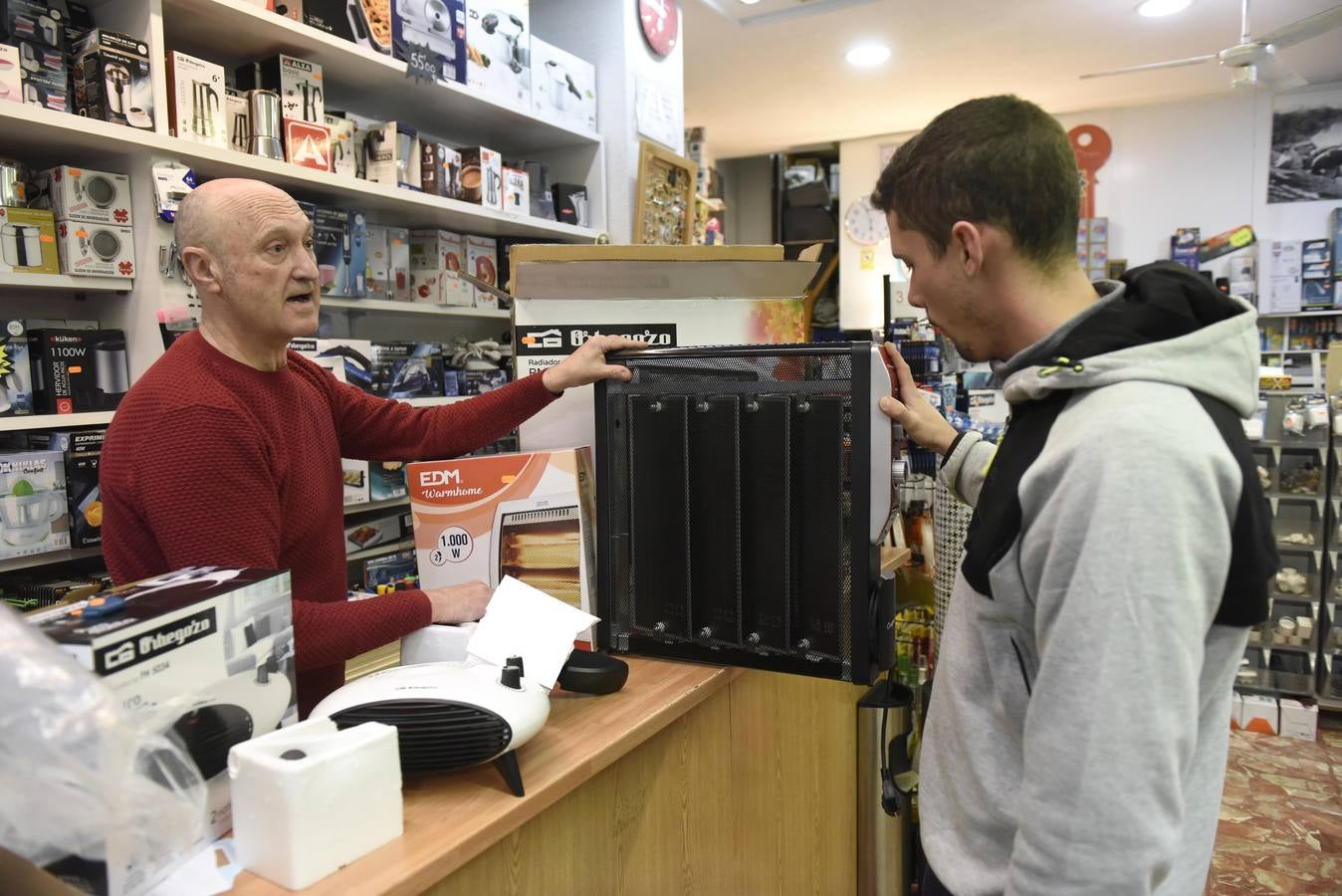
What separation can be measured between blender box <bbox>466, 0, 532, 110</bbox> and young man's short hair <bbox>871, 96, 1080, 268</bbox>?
7.80 feet

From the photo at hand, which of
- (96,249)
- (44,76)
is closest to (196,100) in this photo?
(44,76)

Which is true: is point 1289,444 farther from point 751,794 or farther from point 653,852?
point 653,852

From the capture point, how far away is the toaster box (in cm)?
149

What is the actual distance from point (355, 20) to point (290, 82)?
0.30 m

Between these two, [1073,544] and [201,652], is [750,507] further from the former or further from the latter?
[201,652]

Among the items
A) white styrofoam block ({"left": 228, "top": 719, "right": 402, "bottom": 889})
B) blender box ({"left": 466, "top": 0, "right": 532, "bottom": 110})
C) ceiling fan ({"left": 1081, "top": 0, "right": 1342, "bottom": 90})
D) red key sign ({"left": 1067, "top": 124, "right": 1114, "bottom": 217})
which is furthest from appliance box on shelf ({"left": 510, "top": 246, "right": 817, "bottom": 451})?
red key sign ({"left": 1067, "top": 124, "right": 1114, "bottom": 217})

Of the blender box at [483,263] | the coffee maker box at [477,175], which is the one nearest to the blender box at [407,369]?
the blender box at [483,263]

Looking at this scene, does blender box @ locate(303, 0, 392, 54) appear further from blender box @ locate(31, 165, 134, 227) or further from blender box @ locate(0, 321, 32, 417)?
blender box @ locate(0, 321, 32, 417)

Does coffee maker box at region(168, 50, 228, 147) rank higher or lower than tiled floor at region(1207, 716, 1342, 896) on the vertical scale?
higher

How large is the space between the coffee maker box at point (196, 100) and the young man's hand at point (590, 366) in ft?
4.36

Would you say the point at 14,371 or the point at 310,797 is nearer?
the point at 310,797

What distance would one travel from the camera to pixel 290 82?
247 centimetres

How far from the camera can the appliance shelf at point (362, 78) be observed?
2289 mm

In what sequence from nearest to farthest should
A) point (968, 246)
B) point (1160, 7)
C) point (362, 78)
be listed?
point (968, 246)
point (362, 78)
point (1160, 7)
